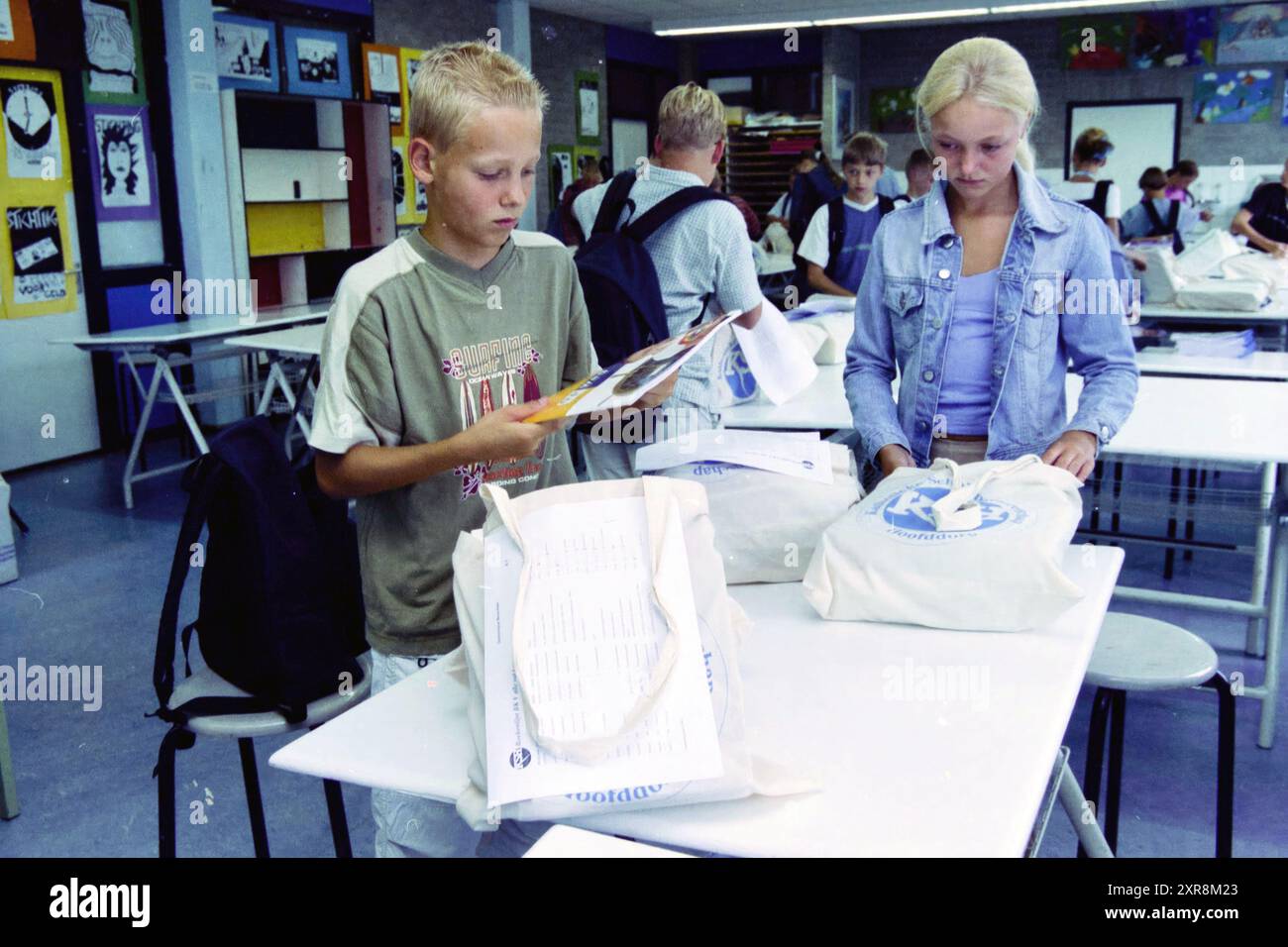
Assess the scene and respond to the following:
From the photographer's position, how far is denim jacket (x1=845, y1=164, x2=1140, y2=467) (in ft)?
6.32

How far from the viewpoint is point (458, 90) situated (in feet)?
4.65

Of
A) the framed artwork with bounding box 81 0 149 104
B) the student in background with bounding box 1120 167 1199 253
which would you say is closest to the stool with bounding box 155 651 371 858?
the framed artwork with bounding box 81 0 149 104

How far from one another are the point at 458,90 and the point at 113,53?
599cm

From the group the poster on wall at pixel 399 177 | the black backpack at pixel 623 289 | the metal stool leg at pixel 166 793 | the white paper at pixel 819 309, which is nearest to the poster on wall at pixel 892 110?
the poster on wall at pixel 399 177

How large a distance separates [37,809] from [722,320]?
2.21m

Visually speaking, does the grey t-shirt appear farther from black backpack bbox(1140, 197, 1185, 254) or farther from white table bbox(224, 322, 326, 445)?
black backpack bbox(1140, 197, 1185, 254)

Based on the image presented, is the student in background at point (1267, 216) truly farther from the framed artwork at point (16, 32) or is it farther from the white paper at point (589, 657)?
the white paper at point (589, 657)

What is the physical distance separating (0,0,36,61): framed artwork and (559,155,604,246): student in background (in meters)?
2.87

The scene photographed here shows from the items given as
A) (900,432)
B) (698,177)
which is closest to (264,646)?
(900,432)

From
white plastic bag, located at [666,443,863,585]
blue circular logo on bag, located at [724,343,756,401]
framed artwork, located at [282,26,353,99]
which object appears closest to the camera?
white plastic bag, located at [666,443,863,585]

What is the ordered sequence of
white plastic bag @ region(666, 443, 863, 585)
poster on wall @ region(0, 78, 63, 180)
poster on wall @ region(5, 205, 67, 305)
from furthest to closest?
poster on wall @ region(5, 205, 67, 305) < poster on wall @ region(0, 78, 63, 180) < white plastic bag @ region(666, 443, 863, 585)

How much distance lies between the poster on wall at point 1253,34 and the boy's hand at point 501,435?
12.4 meters

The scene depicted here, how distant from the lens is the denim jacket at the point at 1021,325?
1.93 m
